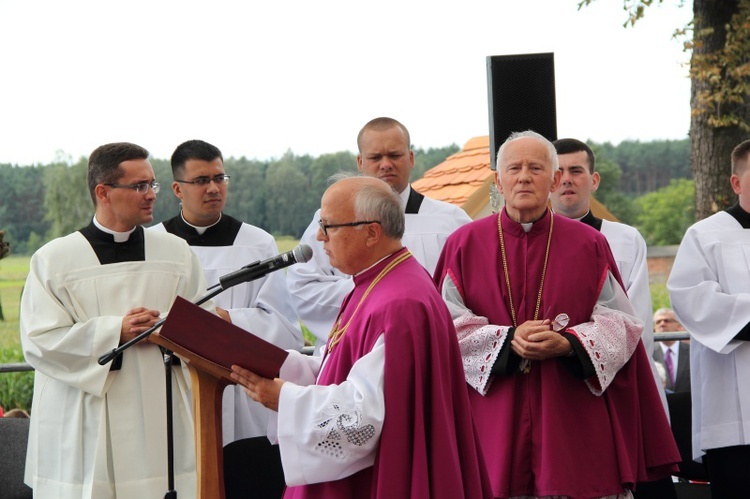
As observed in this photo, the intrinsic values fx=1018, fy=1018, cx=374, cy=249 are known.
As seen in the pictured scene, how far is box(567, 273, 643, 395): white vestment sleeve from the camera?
4379 millimetres

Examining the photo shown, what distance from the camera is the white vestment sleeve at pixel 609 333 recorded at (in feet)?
14.4

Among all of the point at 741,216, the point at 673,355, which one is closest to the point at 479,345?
the point at 741,216

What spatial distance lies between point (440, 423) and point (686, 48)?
7.50m

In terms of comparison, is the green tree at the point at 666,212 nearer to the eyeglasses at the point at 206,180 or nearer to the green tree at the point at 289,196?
the green tree at the point at 289,196

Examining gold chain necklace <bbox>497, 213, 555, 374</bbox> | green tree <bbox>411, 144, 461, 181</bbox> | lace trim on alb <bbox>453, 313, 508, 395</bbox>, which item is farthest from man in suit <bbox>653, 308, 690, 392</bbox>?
green tree <bbox>411, 144, 461, 181</bbox>

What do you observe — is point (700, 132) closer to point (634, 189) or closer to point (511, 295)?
point (511, 295)

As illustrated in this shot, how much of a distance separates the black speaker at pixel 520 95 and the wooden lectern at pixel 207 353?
2958 millimetres

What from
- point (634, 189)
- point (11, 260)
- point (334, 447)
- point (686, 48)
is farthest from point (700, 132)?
point (634, 189)

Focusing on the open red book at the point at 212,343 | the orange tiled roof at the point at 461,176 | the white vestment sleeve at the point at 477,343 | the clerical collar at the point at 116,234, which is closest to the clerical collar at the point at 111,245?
the clerical collar at the point at 116,234

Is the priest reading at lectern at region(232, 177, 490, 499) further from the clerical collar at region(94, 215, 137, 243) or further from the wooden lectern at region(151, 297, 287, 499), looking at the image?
the clerical collar at region(94, 215, 137, 243)

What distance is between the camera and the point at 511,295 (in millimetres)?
4637

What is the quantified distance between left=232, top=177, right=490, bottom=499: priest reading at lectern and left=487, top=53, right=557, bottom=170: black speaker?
8.75ft

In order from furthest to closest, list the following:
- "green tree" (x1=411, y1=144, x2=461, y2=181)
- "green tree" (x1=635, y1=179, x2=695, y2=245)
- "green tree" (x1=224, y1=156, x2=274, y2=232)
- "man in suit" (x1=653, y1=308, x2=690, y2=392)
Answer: "green tree" (x1=635, y1=179, x2=695, y2=245) → "green tree" (x1=411, y1=144, x2=461, y2=181) → "green tree" (x1=224, y1=156, x2=274, y2=232) → "man in suit" (x1=653, y1=308, x2=690, y2=392)

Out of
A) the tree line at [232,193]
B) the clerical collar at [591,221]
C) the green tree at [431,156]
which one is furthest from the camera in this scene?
the green tree at [431,156]
